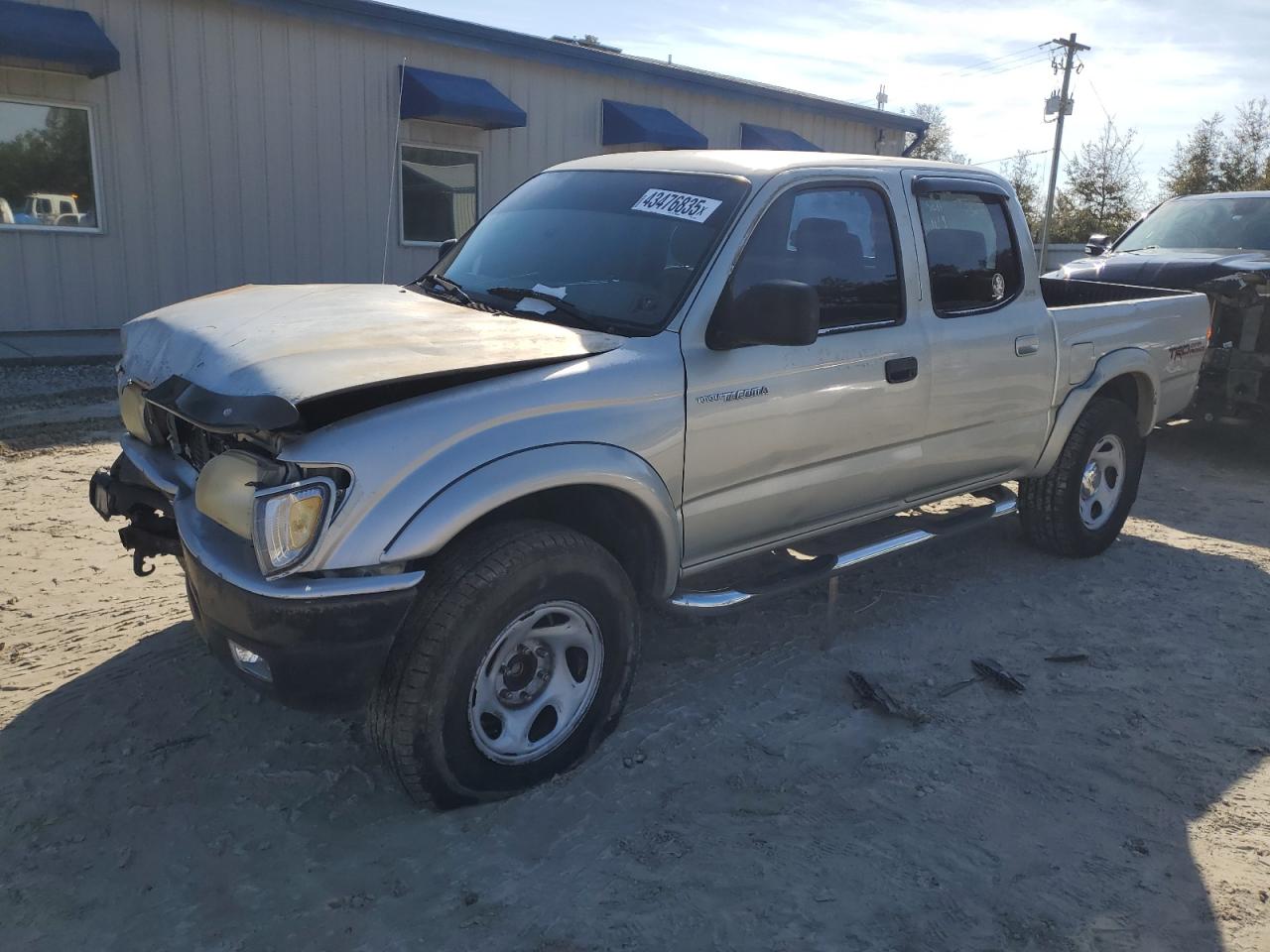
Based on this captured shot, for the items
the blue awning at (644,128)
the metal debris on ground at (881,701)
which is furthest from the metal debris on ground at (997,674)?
the blue awning at (644,128)

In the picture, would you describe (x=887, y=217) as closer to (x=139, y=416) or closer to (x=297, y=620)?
(x=297, y=620)

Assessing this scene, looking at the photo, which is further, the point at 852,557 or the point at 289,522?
the point at 852,557

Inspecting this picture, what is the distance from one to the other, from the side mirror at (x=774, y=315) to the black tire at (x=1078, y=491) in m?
2.58

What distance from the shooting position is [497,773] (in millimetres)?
3070

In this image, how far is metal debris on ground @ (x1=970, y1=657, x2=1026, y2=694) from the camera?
4.05m

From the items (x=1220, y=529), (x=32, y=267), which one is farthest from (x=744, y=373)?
(x=32, y=267)

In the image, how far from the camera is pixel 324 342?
3.04 metres

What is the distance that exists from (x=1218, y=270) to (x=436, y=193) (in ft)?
29.6

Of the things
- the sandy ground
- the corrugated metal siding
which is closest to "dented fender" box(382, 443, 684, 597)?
the sandy ground

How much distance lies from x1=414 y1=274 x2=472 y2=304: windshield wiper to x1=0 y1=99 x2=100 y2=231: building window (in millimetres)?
7764

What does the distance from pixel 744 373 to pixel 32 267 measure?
926cm

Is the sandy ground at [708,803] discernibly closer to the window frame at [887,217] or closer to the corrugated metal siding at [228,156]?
the window frame at [887,217]

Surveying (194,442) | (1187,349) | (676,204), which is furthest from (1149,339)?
(194,442)

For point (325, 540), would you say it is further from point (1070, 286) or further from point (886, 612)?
point (1070, 286)
